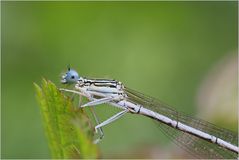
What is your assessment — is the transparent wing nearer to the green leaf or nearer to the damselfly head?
the damselfly head

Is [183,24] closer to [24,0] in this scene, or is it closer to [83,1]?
[83,1]

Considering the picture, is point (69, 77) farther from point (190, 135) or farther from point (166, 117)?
point (190, 135)

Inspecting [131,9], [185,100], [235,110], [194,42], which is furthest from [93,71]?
[235,110]

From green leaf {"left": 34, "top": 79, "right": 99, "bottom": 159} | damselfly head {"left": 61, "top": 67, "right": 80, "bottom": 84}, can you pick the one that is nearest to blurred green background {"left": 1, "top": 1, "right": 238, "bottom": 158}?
damselfly head {"left": 61, "top": 67, "right": 80, "bottom": 84}

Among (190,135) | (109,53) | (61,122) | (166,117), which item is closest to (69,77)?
(166,117)

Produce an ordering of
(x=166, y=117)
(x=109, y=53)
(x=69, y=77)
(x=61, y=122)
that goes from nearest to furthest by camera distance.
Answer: (x=61, y=122) → (x=69, y=77) → (x=166, y=117) → (x=109, y=53)

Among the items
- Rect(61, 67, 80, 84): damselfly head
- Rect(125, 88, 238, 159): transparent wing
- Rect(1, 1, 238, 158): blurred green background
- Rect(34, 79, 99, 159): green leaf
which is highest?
Rect(1, 1, 238, 158): blurred green background

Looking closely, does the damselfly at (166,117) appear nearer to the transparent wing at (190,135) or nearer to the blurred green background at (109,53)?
the transparent wing at (190,135)
